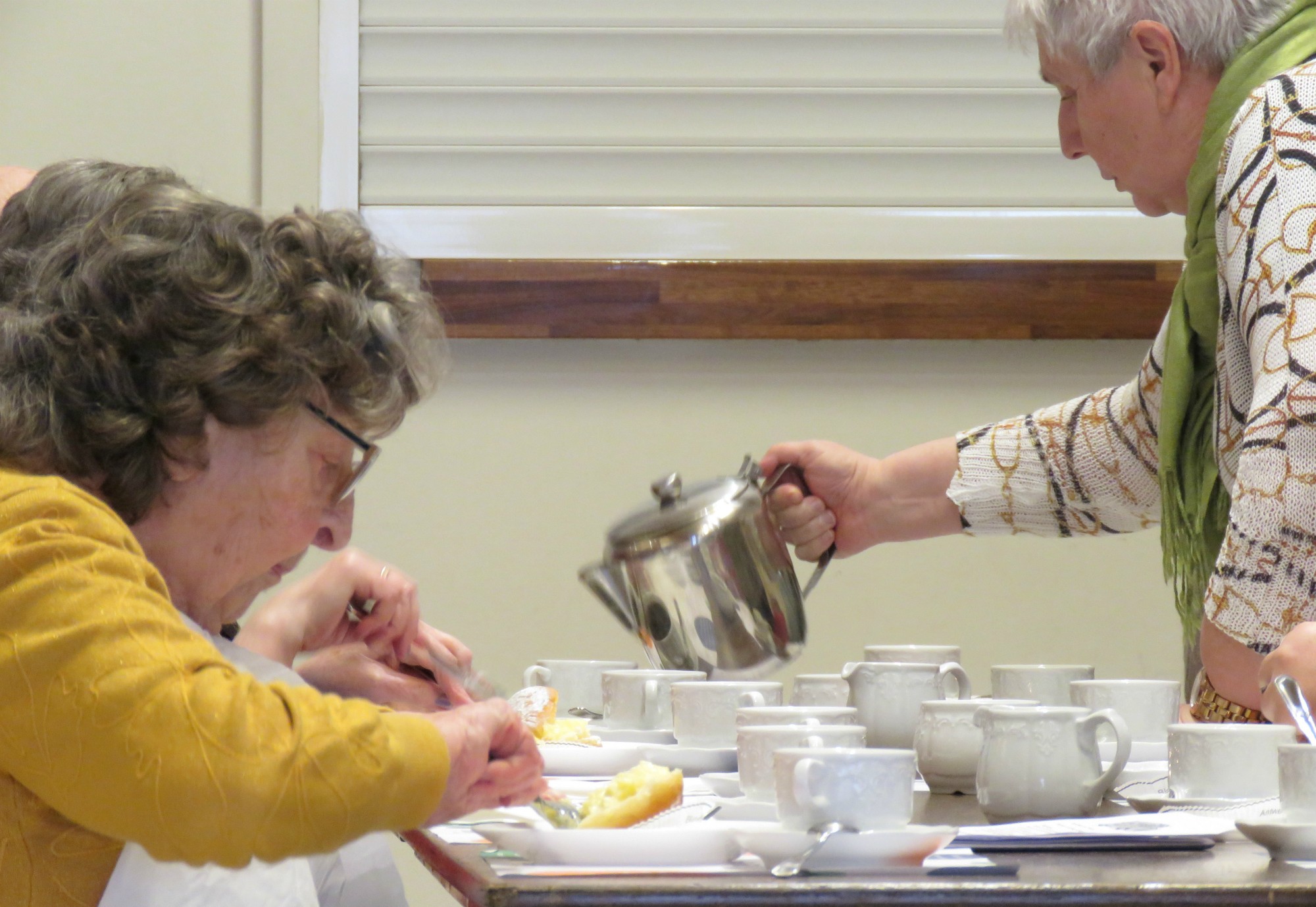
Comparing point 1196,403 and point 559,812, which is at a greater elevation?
point 1196,403

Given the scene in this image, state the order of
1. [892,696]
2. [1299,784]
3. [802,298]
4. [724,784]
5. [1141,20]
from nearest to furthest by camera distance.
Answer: [1299,784] → [724,784] → [892,696] → [1141,20] → [802,298]

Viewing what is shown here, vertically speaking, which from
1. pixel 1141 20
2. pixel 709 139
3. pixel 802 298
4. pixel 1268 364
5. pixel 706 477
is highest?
pixel 1141 20

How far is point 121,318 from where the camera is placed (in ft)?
2.94

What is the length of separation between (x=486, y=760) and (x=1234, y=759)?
0.48 meters

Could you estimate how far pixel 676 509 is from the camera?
1.46 metres

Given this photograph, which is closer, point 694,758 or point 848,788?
point 848,788

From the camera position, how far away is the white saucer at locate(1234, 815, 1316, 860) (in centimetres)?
79

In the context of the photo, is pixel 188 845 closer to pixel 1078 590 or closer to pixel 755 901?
pixel 755 901

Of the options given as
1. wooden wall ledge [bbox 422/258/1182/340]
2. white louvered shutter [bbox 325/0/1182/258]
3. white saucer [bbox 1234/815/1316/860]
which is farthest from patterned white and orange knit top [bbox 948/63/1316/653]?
white louvered shutter [bbox 325/0/1182/258]

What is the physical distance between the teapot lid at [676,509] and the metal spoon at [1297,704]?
1.87 feet

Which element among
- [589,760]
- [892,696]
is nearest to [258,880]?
[589,760]

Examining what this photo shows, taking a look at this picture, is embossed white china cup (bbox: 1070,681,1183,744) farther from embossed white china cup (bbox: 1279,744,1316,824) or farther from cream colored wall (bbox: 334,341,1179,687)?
cream colored wall (bbox: 334,341,1179,687)

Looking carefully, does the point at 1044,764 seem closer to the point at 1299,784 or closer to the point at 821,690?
the point at 1299,784

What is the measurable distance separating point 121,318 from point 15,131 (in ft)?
6.14
